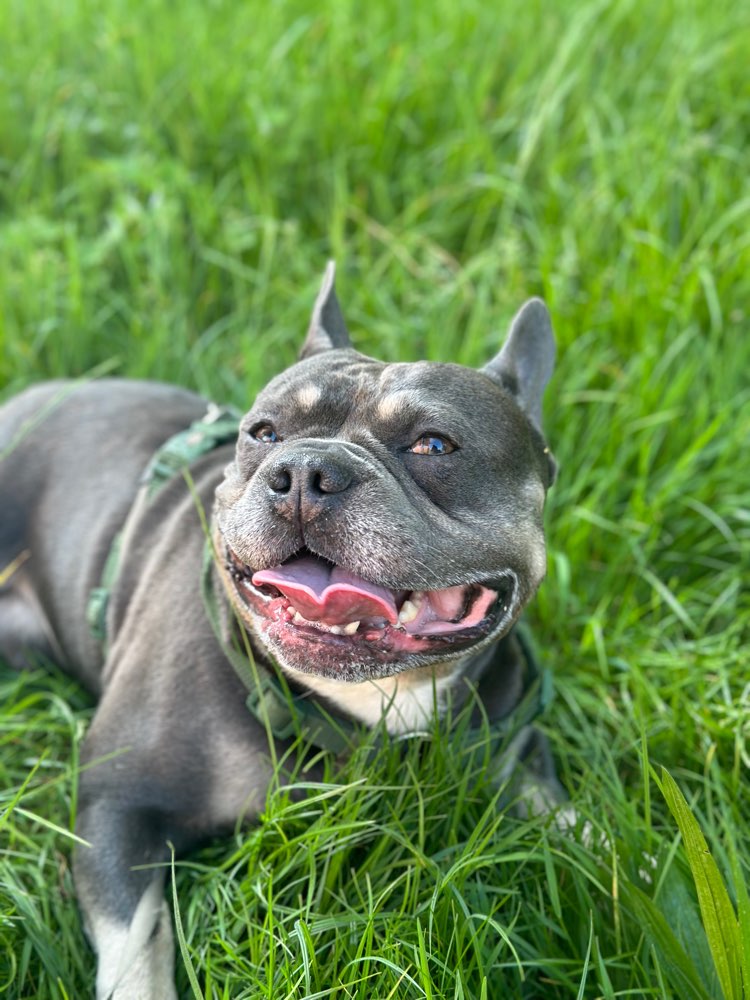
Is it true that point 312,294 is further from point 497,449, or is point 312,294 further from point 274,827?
point 274,827

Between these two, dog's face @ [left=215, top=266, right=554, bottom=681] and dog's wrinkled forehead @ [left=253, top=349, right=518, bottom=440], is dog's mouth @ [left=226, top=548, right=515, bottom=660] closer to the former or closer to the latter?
dog's face @ [left=215, top=266, right=554, bottom=681]

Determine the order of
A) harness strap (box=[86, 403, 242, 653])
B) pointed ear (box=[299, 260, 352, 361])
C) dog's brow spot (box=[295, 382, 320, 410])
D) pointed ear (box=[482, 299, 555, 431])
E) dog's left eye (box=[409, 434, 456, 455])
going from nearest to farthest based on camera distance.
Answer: dog's left eye (box=[409, 434, 456, 455])
dog's brow spot (box=[295, 382, 320, 410])
pointed ear (box=[482, 299, 555, 431])
pointed ear (box=[299, 260, 352, 361])
harness strap (box=[86, 403, 242, 653])

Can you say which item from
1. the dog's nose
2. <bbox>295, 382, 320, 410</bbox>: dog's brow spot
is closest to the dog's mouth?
the dog's nose

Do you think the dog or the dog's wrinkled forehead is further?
the dog's wrinkled forehead

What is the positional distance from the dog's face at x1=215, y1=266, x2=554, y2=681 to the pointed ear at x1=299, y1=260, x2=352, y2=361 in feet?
0.74

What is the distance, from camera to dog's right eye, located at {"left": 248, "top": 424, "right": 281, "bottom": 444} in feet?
9.60

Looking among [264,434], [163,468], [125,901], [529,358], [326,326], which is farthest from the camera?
[163,468]

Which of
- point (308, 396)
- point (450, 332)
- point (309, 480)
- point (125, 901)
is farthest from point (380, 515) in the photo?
point (450, 332)

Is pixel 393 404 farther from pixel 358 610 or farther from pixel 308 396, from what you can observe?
pixel 358 610

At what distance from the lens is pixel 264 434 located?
296 centimetres

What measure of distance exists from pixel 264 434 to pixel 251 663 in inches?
22.8

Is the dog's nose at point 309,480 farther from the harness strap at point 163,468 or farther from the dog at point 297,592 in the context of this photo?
the harness strap at point 163,468

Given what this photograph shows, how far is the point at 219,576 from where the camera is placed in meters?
3.05

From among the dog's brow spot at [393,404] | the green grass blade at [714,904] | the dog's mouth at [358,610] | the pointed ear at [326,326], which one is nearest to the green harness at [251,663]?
the dog's mouth at [358,610]
